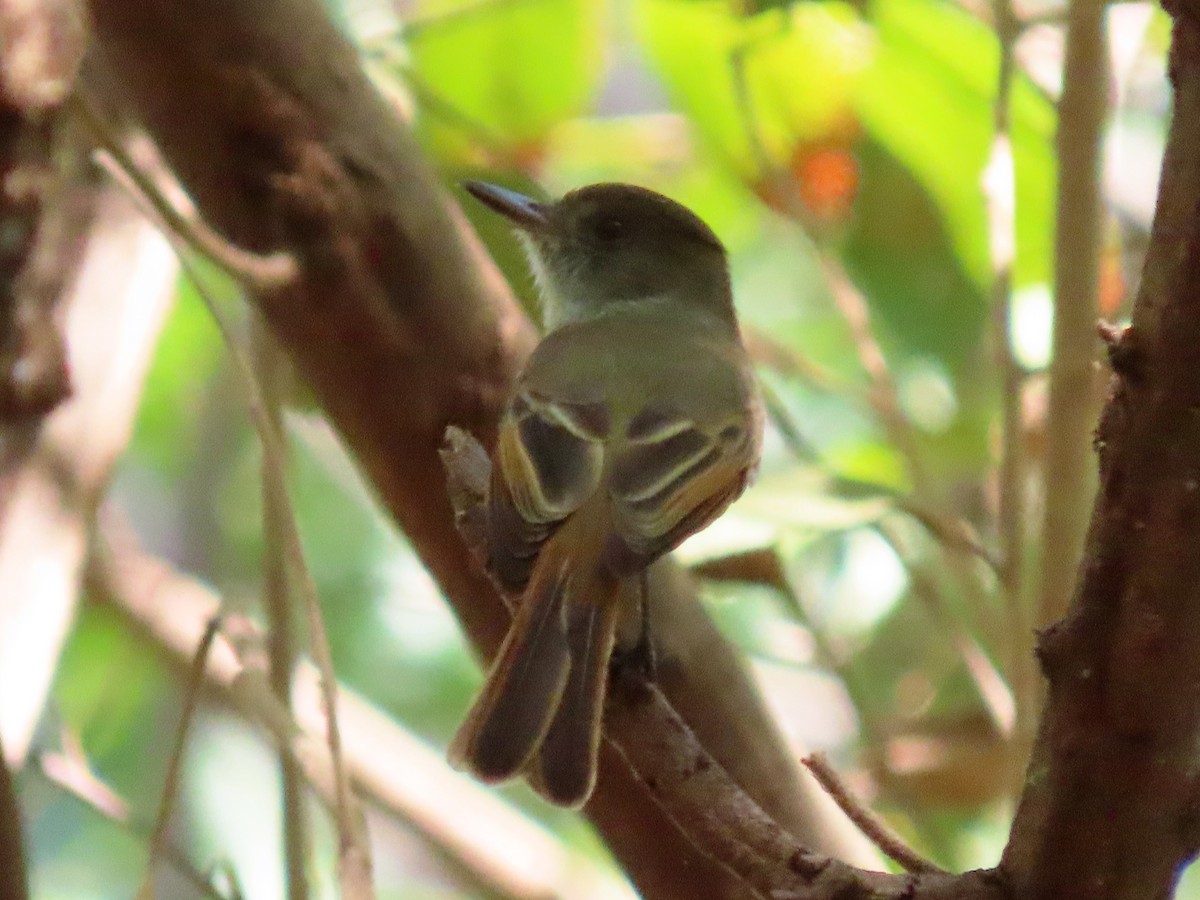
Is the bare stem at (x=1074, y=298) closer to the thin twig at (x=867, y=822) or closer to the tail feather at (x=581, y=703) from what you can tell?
the tail feather at (x=581, y=703)

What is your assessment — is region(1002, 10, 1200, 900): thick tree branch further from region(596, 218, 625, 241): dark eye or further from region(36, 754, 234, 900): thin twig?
region(596, 218, 625, 241): dark eye

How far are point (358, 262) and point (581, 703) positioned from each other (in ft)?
1.95

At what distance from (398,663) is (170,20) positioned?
6.56 ft

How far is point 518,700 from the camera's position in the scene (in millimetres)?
1771

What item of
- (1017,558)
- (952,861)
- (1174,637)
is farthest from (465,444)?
(952,861)

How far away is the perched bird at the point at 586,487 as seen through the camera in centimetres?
174

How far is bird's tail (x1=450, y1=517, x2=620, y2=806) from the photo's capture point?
1.68 metres

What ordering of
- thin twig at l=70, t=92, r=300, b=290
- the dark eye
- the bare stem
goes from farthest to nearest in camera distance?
the dark eye < the bare stem < thin twig at l=70, t=92, r=300, b=290

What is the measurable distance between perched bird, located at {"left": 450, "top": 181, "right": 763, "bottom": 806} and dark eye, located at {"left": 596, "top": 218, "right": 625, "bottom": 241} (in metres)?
0.13

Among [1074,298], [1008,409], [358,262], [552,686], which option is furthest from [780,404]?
[552,686]

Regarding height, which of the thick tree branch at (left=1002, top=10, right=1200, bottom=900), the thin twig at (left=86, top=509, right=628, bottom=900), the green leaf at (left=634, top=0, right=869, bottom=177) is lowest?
the thin twig at (left=86, top=509, right=628, bottom=900)

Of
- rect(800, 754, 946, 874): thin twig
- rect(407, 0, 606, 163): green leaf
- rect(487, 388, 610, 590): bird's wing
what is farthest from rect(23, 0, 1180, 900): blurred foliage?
rect(800, 754, 946, 874): thin twig

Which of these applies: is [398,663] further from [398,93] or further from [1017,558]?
[1017,558]

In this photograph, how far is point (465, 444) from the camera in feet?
6.55
